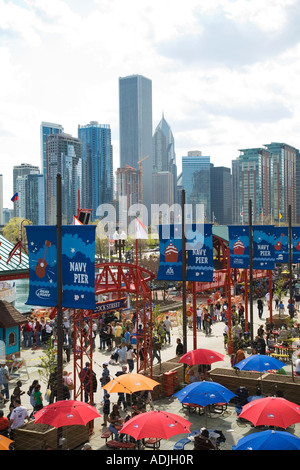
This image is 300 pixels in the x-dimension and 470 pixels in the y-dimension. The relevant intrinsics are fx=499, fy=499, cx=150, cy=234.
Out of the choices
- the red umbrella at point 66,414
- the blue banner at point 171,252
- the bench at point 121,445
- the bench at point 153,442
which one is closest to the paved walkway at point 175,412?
the bench at point 153,442

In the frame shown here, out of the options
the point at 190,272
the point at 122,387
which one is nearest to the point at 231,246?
the point at 190,272

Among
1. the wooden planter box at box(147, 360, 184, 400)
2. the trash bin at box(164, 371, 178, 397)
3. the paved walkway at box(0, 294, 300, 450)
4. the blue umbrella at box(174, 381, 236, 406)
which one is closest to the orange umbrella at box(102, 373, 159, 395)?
the blue umbrella at box(174, 381, 236, 406)

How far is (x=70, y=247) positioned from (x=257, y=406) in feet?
20.6

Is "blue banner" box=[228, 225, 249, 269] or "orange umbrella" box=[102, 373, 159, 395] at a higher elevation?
"blue banner" box=[228, 225, 249, 269]

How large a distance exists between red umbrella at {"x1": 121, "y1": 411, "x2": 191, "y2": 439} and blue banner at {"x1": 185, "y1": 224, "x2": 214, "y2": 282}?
8.49m

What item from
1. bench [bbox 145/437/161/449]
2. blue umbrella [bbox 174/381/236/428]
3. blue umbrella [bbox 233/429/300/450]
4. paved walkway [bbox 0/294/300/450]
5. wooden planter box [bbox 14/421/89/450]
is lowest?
paved walkway [bbox 0/294/300/450]

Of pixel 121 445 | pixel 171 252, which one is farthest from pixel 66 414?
pixel 171 252

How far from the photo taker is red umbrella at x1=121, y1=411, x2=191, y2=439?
35.4ft

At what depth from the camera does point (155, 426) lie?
432 inches

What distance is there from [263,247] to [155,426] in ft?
51.8

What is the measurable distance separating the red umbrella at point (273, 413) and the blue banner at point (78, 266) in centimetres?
482

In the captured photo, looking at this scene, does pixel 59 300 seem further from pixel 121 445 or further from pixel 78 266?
pixel 121 445

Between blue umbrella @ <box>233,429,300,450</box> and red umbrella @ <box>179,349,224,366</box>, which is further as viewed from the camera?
red umbrella @ <box>179,349,224,366</box>

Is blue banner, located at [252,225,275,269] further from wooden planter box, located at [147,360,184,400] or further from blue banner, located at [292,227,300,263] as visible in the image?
wooden planter box, located at [147,360,184,400]
